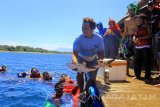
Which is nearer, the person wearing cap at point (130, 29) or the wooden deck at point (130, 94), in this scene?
the wooden deck at point (130, 94)

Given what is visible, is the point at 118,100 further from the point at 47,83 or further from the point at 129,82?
the point at 47,83

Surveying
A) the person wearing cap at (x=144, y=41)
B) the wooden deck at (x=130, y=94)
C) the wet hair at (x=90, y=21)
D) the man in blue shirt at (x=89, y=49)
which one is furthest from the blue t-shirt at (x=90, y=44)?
the person wearing cap at (x=144, y=41)

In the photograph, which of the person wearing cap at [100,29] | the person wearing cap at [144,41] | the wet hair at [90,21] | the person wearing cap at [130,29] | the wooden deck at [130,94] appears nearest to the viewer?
the wooden deck at [130,94]

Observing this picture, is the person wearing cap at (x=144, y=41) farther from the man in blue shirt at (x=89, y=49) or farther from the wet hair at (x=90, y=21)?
the wet hair at (x=90, y=21)

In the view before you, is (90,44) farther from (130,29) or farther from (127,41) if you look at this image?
(127,41)

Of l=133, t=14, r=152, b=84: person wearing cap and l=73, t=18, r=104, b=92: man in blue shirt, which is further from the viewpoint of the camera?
l=133, t=14, r=152, b=84: person wearing cap

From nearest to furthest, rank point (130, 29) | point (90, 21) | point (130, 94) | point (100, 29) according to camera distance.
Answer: point (90, 21), point (130, 94), point (130, 29), point (100, 29)

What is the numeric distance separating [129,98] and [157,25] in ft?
10.6

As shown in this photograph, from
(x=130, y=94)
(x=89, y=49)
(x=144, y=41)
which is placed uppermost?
(x=144, y=41)

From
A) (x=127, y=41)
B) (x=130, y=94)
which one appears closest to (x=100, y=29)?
(x=127, y=41)

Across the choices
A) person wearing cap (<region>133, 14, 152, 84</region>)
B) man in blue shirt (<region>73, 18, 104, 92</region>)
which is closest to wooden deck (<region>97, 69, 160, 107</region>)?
person wearing cap (<region>133, 14, 152, 84</region>)

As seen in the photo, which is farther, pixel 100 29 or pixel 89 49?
pixel 100 29

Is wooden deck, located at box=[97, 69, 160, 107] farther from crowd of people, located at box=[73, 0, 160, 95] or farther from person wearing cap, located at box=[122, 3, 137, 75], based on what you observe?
person wearing cap, located at box=[122, 3, 137, 75]

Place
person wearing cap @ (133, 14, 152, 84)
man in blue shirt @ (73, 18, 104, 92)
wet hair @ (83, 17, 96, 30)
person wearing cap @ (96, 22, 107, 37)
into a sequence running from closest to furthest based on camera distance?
wet hair @ (83, 17, 96, 30), man in blue shirt @ (73, 18, 104, 92), person wearing cap @ (133, 14, 152, 84), person wearing cap @ (96, 22, 107, 37)
